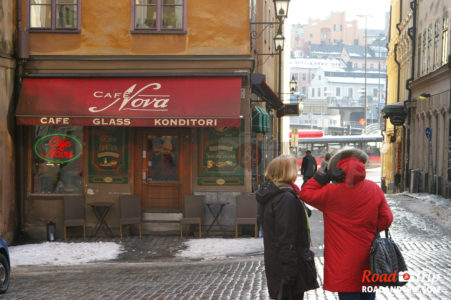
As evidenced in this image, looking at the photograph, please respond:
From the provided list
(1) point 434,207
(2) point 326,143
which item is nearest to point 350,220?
(1) point 434,207

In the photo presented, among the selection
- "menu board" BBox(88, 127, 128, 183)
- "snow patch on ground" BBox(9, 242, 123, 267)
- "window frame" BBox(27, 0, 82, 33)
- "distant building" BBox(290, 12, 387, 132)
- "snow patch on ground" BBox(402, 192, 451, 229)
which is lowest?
"snow patch on ground" BBox(9, 242, 123, 267)

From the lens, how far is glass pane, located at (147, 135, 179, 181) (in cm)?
1455

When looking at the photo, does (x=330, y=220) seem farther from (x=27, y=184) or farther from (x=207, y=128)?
(x=27, y=184)

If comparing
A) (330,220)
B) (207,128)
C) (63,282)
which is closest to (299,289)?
(330,220)

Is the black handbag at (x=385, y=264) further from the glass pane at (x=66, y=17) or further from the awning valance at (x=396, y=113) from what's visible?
the awning valance at (x=396, y=113)

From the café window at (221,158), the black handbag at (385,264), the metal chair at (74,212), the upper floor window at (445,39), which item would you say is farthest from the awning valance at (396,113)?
the black handbag at (385,264)

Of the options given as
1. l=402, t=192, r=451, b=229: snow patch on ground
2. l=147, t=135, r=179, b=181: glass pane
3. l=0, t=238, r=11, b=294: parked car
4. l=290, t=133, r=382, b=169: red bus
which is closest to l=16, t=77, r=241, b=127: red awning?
l=147, t=135, r=179, b=181: glass pane

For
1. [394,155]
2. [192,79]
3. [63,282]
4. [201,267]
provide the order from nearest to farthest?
1. [63,282]
2. [201,267]
3. [192,79]
4. [394,155]

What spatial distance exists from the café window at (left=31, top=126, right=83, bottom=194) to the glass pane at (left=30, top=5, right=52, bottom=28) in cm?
222

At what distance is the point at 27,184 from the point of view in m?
14.5

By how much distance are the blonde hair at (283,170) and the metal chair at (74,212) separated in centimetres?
951

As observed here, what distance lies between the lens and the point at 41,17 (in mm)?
14539

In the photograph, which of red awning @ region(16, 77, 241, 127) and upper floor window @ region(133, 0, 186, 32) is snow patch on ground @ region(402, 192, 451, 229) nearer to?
red awning @ region(16, 77, 241, 127)

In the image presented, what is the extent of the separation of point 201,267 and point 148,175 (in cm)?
428
